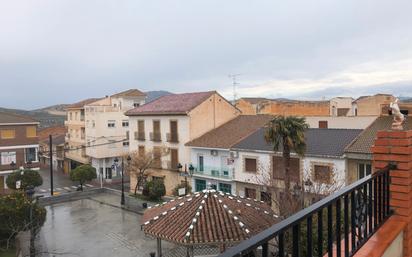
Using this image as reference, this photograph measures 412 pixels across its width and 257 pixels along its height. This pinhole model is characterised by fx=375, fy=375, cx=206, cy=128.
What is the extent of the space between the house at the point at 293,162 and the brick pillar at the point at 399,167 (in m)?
→ 15.9

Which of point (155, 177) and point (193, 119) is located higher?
point (193, 119)

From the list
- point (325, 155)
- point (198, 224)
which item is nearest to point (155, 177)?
point (325, 155)

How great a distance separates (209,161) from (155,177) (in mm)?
6706

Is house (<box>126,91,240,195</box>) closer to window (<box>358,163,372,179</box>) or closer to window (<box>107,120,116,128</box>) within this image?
window (<box>107,120,116,128</box>)

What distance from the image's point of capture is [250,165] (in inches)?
974

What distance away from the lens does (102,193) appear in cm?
3266

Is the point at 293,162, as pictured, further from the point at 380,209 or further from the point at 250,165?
the point at 380,209

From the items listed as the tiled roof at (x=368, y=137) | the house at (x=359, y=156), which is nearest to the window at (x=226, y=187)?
the house at (x=359, y=156)

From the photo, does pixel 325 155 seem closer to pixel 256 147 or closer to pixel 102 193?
pixel 256 147

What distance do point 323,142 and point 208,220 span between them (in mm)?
13130

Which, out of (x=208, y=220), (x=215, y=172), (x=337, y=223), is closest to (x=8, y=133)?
(x=215, y=172)

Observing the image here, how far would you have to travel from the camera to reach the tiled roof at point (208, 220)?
35.3ft

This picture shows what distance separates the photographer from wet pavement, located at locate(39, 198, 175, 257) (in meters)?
17.6

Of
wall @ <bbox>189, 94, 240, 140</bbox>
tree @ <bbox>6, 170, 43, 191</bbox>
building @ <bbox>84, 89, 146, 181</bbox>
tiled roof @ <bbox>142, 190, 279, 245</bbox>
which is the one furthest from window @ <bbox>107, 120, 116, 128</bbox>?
tiled roof @ <bbox>142, 190, 279, 245</bbox>
